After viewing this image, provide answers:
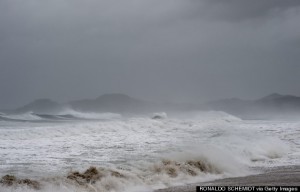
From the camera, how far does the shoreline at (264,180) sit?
34.7 feet

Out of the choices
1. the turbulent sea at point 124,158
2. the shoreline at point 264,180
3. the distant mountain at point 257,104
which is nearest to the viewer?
the shoreline at point 264,180

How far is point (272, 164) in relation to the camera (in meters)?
15.6

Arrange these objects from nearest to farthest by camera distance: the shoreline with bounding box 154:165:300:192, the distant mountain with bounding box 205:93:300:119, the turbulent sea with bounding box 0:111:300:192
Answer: the shoreline with bounding box 154:165:300:192
the turbulent sea with bounding box 0:111:300:192
the distant mountain with bounding box 205:93:300:119

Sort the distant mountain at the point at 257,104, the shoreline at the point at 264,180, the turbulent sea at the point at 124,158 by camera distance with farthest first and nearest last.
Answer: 1. the distant mountain at the point at 257,104
2. the turbulent sea at the point at 124,158
3. the shoreline at the point at 264,180

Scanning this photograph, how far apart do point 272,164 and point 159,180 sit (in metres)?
5.54

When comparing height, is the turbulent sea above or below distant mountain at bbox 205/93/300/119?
below

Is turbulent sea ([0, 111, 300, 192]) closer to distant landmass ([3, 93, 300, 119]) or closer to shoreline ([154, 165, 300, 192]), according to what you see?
shoreline ([154, 165, 300, 192])

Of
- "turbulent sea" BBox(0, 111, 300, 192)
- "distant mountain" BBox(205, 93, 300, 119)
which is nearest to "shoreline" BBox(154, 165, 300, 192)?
"turbulent sea" BBox(0, 111, 300, 192)

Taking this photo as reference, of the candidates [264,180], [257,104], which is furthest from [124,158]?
[257,104]

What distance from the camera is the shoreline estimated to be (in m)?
10.6

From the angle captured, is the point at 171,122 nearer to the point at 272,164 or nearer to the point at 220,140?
the point at 220,140

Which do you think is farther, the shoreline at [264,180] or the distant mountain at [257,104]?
the distant mountain at [257,104]

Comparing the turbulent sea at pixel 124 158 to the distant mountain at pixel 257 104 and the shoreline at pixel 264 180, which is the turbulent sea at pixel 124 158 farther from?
the distant mountain at pixel 257 104

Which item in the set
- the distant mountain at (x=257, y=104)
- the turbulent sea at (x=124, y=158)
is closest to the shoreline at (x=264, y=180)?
the turbulent sea at (x=124, y=158)
